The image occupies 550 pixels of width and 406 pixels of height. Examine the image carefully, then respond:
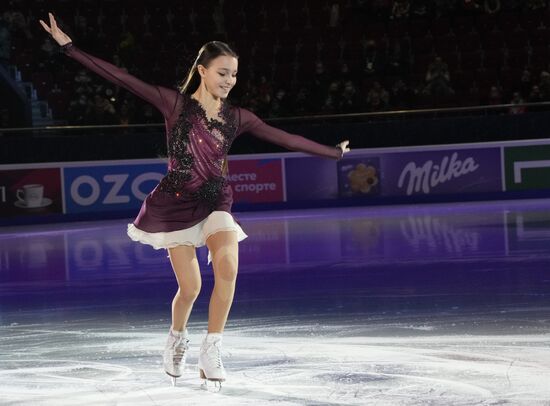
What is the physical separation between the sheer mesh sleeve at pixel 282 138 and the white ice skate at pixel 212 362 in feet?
3.27

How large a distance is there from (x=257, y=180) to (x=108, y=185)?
8.92 feet

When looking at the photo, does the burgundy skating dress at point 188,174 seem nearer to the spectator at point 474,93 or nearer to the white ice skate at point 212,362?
the white ice skate at point 212,362

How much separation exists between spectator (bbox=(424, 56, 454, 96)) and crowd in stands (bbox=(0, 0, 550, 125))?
0.03 metres

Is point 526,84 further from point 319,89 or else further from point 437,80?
point 319,89

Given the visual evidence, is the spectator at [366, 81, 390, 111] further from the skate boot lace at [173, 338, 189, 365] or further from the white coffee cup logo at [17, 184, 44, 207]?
the skate boot lace at [173, 338, 189, 365]

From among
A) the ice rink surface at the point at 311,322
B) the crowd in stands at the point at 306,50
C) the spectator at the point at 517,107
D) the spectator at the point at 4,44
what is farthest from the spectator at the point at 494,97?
the spectator at the point at 4,44

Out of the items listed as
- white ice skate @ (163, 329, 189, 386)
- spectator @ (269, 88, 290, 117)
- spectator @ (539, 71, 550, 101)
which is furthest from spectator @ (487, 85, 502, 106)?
white ice skate @ (163, 329, 189, 386)

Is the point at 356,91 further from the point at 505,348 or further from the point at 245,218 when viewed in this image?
the point at 505,348

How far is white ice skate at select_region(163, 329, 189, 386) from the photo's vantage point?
191 inches

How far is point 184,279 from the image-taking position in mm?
4949

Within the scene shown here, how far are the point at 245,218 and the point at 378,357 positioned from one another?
1185 centimetres

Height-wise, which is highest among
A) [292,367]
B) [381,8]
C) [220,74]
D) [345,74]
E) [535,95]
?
[381,8]

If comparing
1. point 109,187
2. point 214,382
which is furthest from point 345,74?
point 214,382

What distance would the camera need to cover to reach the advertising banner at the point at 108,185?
59.4 ft
